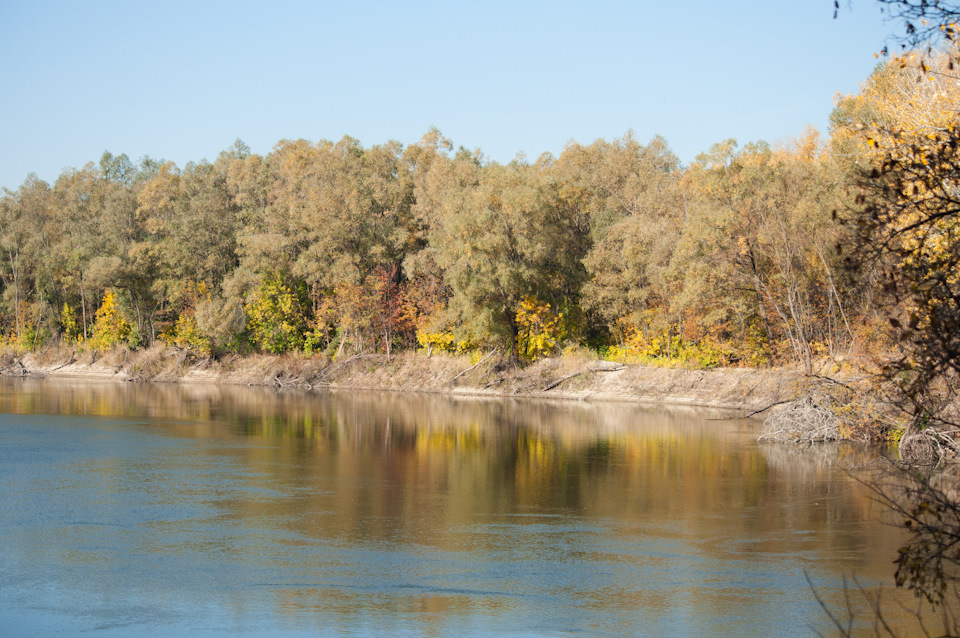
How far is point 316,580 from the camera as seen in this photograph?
13742mm

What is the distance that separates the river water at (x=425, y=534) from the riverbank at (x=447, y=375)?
9.58 meters

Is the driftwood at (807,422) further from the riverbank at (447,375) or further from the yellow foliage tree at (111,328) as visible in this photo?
the yellow foliage tree at (111,328)

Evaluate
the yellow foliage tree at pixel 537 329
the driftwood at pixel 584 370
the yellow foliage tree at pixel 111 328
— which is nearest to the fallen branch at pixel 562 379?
the driftwood at pixel 584 370

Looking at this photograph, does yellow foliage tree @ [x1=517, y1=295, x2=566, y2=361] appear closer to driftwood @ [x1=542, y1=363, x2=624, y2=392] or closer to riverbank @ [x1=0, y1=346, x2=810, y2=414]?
riverbank @ [x1=0, y1=346, x2=810, y2=414]

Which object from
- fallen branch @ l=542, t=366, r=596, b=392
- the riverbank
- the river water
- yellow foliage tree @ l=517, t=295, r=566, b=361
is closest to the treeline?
yellow foliage tree @ l=517, t=295, r=566, b=361

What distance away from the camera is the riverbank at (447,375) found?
41.2 meters

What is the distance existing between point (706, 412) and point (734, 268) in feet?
22.6

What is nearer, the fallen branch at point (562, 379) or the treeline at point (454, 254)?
the treeline at point (454, 254)

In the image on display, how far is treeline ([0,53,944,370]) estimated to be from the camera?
39719mm

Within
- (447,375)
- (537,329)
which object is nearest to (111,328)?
(447,375)

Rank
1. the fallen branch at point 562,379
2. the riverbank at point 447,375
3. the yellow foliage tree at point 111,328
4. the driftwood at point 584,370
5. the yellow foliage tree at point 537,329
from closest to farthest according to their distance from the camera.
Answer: the riverbank at point 447,375 < the driftwood at point 584,370 < the fallen branch at point 562,379 < the yellow foliage tree at point 537,329 < the yellow foliage tree at point 111,328

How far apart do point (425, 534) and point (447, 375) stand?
3525 centimetres

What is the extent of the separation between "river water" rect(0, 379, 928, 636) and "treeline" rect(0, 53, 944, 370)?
11.4m

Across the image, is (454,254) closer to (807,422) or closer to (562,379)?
(562,379)
